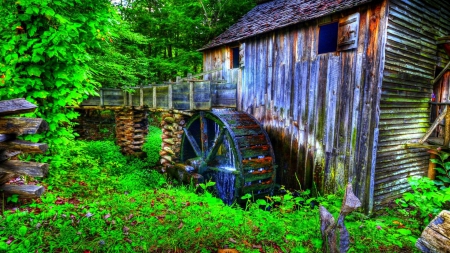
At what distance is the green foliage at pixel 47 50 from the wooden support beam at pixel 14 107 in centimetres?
133

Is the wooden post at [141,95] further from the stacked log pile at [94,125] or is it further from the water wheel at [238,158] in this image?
the stacked log pile at [94,125]

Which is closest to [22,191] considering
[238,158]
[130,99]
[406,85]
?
[238,158]

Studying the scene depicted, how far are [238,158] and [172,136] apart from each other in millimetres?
3502

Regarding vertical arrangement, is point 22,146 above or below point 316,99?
below

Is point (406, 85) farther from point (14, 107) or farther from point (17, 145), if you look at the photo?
point (17, 145)

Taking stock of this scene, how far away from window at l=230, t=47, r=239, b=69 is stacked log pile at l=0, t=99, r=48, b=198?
7.04 meters

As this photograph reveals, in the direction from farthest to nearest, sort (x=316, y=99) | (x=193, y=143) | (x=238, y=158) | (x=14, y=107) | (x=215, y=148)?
(x=193, y=143) < (x=215, y=148) < (x=238, y=158) < (x=316, y=99) < (x=14, y=107)

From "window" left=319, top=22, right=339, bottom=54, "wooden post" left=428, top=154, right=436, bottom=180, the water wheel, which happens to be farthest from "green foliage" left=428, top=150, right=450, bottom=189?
the water wheel

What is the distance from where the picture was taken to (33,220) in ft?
9.71

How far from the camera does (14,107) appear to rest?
2842 millimetres

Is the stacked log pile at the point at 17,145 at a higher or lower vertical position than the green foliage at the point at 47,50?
lower

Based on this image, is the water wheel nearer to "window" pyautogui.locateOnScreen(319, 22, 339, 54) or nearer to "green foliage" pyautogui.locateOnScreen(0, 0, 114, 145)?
"window" pyautogui.locateOnScreen(319, 22, 339, 54)

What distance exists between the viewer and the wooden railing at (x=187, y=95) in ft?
26.9

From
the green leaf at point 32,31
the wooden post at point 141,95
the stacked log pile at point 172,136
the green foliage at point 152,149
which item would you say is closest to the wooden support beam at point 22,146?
the green leaf at point 32,31
